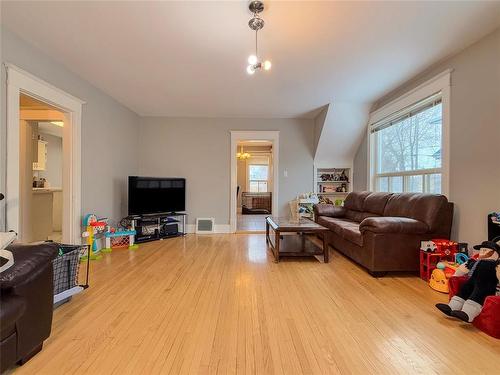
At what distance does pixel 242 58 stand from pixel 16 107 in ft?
7.81

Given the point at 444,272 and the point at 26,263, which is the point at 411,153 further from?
the point at 26,263

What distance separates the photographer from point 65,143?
10.9 ft

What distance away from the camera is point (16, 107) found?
2.42 meters

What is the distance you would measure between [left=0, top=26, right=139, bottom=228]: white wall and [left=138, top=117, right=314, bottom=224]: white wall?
0.43 meters

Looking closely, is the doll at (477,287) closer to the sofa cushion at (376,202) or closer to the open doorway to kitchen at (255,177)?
the sofa cushion at (376,202)

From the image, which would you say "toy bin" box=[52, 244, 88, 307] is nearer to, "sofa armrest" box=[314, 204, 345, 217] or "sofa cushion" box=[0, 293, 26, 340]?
"sofa cushion" box=[0, 293, 26, 340]

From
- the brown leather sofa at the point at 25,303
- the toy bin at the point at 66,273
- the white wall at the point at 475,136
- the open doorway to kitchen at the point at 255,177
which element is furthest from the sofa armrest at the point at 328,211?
the open doorway to kitchen at the point at 255,177

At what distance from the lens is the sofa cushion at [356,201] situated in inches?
170

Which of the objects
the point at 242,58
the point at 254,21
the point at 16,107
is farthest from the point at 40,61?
the point at 254,21

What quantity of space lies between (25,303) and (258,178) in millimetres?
9771

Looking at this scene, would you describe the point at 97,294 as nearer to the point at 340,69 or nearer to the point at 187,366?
the point at 187,366

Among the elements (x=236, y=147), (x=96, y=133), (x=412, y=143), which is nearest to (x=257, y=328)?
(x=412, y=143)

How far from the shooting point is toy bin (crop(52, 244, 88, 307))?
2.01 meters

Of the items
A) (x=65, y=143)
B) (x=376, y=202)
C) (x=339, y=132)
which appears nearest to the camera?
(x=65, y=143)
